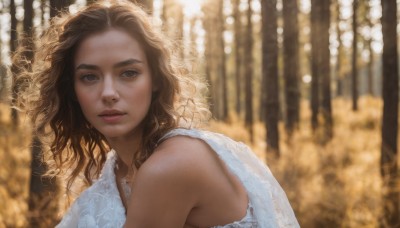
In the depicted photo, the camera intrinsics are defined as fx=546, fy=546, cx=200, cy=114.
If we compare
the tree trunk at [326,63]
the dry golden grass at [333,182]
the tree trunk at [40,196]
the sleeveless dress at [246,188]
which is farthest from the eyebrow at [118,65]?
the tree trunk at [326,63]

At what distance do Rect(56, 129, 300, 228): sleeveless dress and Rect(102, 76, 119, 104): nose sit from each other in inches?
10.8

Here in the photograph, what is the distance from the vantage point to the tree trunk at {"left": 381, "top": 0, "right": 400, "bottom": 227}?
6.11 metres

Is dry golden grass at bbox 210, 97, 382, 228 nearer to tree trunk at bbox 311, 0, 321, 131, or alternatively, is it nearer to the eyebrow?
tree trunk at bbox 311, 0, 321, 131

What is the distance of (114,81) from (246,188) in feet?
2.37

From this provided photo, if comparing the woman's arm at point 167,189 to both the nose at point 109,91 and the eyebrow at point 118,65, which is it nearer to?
the nose at point 109,91

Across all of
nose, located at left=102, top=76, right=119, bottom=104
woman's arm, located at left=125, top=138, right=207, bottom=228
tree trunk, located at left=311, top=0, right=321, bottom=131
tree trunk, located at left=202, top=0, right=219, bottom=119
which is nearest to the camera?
woman's arm, located at left=125, top=138, right=207, bottom=228

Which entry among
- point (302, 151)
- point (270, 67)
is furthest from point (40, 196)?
point (302, 151)

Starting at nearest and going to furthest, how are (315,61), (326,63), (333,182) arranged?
1. (333,182)
2. (326,63)
3. (315,61)

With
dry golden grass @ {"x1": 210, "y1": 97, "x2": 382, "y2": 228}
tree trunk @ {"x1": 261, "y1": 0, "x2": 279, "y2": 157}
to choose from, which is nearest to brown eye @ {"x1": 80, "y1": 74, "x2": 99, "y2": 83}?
dry golden grass @ {"x1": 210, "y1": 97, "x2": 382, "y2": 228}

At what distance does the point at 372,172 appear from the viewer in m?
8.18

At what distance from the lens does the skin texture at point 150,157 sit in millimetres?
2061

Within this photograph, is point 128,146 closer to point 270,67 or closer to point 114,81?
point 114,81

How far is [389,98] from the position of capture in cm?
638

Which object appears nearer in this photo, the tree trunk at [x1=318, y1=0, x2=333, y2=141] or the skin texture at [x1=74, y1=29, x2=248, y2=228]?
the skin texture at [x1=74, y1=29, x2=248, y2=228]
